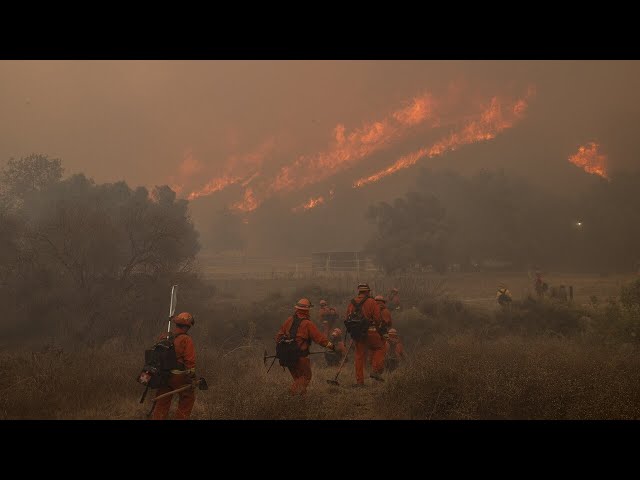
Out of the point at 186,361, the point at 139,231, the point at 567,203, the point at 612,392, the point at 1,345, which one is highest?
the point at 567,203

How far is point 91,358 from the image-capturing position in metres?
11.6

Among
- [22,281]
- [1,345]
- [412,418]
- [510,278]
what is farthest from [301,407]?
[510,278]

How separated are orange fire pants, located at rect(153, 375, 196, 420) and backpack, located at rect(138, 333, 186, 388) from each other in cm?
13

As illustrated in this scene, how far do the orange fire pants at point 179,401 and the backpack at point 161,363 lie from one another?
4.9 inches

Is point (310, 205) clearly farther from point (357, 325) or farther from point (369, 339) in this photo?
point (357, 325)

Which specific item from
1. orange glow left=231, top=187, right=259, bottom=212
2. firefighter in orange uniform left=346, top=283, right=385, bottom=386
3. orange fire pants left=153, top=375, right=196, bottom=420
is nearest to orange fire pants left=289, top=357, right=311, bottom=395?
firefighter in orange uniform left=346, top=283, right=385, bottom=386

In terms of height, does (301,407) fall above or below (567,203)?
below

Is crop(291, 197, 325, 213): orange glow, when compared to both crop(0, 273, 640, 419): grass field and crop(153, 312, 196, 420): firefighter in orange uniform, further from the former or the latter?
crop(153, 312, 196, 420): firefighter in orange uniform

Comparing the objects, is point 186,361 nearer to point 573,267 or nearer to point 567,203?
point 573,267

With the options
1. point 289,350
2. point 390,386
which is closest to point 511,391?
point 390,386

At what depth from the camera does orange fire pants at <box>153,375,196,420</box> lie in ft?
24.1

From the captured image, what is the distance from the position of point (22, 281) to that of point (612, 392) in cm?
2141

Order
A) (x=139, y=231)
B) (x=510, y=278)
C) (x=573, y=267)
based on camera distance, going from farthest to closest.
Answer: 1. (x=573, y=267)
2. (x=510, y=278)
3. (x=139, y=231)

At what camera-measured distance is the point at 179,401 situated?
7355 millimetres
